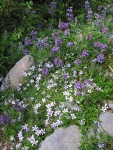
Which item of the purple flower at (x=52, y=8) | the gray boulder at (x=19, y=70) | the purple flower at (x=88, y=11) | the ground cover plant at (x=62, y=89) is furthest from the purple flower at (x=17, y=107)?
the purple flower at (x=52, y=8)

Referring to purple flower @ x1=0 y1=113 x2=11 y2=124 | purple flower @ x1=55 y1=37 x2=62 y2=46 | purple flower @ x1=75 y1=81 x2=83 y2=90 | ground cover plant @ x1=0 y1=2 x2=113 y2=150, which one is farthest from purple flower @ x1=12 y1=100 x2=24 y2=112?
purple flower @ x1=55 y1=37 x2=62 y2=46

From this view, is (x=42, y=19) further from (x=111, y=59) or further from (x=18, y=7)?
(x=111, y=59)

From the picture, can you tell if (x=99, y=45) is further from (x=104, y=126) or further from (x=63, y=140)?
(x=63, y=140)

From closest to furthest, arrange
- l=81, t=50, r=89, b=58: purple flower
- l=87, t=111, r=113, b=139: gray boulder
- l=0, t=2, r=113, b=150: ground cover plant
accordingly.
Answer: l=87, t=111, r=113, b=139: gray boulder → l=0, t=2, r=113, b=150: ground cover plant → l=81, t=50, r=89, b=58: purple flower

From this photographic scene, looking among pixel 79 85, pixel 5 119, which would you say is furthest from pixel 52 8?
pixel 5 119

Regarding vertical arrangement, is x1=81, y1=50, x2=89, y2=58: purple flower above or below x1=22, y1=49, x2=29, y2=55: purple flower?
above

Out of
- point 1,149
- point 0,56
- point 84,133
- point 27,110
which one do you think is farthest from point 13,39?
point 84,133

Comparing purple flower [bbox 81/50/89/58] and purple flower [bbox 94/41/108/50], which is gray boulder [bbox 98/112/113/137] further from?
purple flower [bbox 94/41/108/50]
